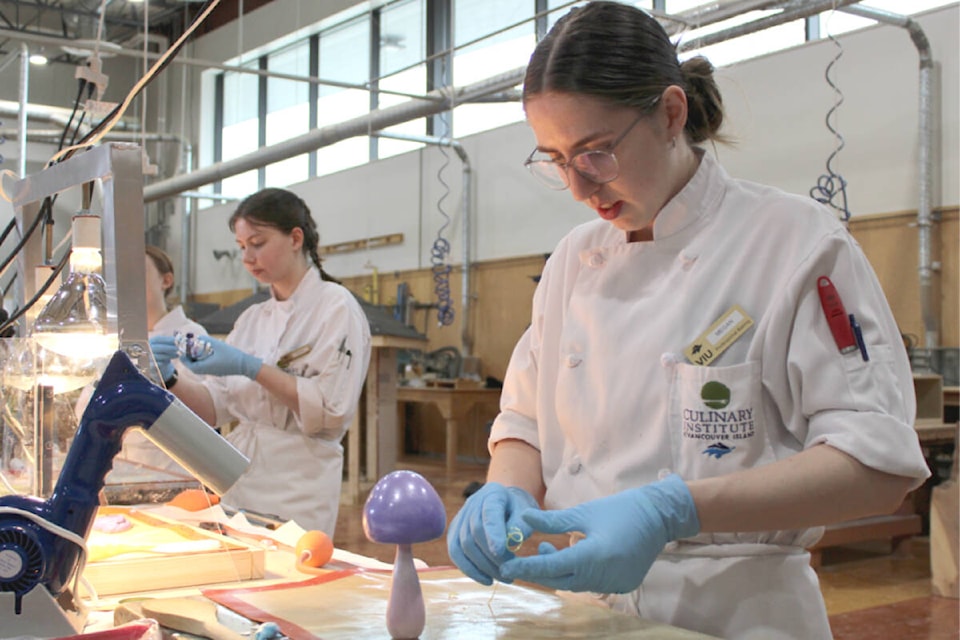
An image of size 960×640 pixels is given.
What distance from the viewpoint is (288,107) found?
35.3ft

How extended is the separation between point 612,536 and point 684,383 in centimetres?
27

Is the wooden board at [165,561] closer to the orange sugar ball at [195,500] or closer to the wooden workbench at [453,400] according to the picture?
the orange sugar ball at [195,500]

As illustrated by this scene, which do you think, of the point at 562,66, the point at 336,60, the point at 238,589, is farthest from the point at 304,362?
the point at 336,60

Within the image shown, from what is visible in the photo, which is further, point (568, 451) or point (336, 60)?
point (336, 60)

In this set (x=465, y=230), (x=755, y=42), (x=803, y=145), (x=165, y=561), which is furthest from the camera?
(x=465, y=230)

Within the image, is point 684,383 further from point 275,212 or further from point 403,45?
point 403,45

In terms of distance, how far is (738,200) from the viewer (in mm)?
1303

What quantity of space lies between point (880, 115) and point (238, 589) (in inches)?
229

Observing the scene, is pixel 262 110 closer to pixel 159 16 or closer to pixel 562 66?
pixel 159 16

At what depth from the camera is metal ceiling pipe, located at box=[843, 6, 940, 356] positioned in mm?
5676

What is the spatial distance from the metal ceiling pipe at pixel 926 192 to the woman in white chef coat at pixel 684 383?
495 centimetres

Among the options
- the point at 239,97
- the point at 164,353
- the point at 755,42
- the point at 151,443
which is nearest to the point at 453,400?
the point at 755,42

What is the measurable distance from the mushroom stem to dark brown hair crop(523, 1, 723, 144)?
2.07ft

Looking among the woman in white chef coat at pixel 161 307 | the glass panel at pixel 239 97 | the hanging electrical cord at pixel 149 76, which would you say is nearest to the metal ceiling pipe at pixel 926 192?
the woman in white chef coat at pixel 161 307
